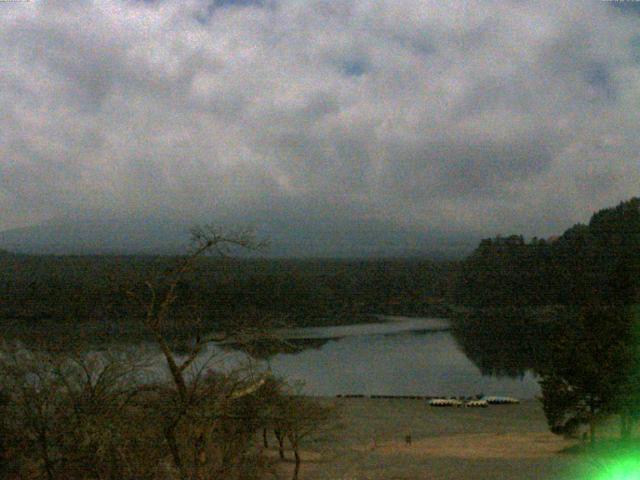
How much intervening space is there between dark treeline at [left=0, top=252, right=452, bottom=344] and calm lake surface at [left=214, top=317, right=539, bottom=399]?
3134 mm

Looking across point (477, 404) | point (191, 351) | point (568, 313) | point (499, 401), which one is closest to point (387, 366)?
point (499, 401)

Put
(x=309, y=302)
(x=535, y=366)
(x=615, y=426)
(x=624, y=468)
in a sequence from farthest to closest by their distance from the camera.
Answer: (x=309, y=302) → (x=535, y=366) → (x=615, y=426) → (x=624, y=468)

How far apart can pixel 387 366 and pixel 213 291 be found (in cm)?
1038

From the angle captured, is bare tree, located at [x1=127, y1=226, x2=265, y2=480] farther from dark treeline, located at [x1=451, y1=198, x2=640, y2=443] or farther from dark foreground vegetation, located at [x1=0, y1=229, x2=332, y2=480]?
dark treeline, located at [x1=451, y1=198, x2=640, y2=443]

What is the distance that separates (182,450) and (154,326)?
135 centimetres

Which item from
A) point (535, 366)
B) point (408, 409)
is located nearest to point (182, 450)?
point (408, 409)

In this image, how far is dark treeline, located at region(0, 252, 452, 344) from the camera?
449 inches

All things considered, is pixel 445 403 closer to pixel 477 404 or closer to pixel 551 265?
pixel 477 404

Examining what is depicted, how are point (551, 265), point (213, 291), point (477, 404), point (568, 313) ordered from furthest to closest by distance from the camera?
point (551, 265) → point (568, 313) → point (213, 291) → point (477, 404)

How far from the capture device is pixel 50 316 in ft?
69.6

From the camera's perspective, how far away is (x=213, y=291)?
126 ft

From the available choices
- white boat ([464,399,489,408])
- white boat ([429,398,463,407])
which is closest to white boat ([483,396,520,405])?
white boat ([464,399,489,408])

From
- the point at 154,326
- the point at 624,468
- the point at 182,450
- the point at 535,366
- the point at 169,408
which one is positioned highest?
the point at 154,326

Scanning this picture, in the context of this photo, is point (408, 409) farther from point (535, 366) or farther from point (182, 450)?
point (182, 450)
